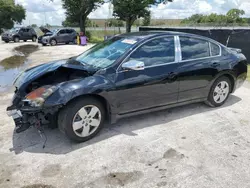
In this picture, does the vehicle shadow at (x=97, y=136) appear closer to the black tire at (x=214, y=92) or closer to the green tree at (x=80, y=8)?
the black tire at (x=214, y=92)

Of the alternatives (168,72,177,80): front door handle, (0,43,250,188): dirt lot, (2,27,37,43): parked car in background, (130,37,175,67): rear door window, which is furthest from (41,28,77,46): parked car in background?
(168,72,177,80): front door handle

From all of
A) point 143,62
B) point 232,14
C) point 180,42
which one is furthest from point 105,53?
point 232,14

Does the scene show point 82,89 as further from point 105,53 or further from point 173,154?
point 173,154

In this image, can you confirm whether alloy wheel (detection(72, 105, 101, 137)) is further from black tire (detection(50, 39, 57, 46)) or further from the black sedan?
black tire (detection(50, 39, 57, 46))

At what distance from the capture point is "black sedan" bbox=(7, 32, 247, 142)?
3283mm

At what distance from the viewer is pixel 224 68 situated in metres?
4.74

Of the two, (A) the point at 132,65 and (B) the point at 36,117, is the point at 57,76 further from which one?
(A) the point at 132,65

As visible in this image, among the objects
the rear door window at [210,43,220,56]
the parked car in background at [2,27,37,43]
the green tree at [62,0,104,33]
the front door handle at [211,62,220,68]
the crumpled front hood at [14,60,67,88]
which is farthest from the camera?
the green tree at [62,0,104,33]

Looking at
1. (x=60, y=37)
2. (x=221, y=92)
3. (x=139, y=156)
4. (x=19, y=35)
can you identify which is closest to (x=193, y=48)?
(x=221, y=92)

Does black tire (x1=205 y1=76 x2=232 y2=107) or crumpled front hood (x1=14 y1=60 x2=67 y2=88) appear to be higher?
crumpled front hood (x1=14 y1=60 x2=67 y2=88)

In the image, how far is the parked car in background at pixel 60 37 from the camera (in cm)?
2177

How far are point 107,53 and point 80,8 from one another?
2838cm

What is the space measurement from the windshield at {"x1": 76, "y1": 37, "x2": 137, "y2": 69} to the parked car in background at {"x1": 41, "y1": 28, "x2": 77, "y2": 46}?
Answer: 18.8m

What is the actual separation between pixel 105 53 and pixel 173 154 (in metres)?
2.03
